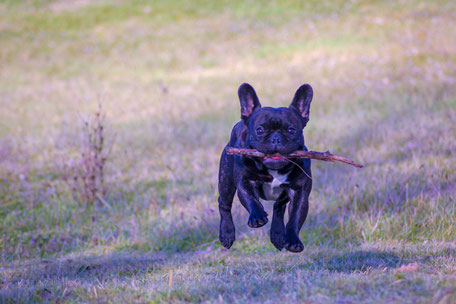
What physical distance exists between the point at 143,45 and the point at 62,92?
8.69 metres

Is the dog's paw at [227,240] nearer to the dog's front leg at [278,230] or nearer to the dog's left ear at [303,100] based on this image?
the dog's front leg at [278,230]

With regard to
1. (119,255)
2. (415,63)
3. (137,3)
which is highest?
(137,3)

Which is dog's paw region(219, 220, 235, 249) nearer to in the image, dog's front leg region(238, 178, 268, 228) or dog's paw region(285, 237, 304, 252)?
dog's front leg region(238, 178, 268, 228)

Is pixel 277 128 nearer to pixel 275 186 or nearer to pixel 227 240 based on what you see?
pixel 275 186

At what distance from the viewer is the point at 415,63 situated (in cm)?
1719

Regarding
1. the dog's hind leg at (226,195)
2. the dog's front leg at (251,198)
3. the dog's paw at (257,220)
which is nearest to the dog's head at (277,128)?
the dog's front leg at (251,198)

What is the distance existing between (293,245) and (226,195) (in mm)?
1060

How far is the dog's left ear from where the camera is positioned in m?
4.61

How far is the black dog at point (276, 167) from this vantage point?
4273 mm

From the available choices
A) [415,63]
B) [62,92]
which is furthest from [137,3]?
[415,63]

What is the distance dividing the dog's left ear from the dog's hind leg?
81 centimetres

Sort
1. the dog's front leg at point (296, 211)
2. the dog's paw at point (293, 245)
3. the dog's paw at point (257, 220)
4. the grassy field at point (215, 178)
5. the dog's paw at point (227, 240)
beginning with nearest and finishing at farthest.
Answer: the dog's paw at point (257, 220) → the dog's paw at point (293, 245) → the dog's front leg at point (296, 211) → the grassy field at point (215, 178) → the dog's paw at point (227, 240)

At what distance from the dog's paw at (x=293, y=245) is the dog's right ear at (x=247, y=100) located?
109 centimetres

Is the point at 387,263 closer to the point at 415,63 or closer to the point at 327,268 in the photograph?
the point at 327,268
